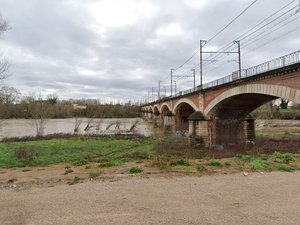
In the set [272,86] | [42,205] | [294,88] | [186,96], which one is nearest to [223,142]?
[186,96]

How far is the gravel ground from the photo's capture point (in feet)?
20.0

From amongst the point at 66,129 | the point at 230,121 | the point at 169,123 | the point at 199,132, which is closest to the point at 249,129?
the point at 230,121

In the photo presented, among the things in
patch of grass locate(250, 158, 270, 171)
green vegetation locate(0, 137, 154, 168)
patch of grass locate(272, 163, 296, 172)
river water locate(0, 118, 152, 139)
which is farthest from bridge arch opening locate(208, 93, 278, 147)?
river water locate(0, 118, 152, 139)

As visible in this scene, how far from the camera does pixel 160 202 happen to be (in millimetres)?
7273

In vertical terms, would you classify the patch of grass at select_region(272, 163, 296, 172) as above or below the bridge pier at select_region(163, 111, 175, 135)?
below

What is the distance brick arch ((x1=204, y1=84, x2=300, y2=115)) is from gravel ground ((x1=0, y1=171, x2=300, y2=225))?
706 centimetres

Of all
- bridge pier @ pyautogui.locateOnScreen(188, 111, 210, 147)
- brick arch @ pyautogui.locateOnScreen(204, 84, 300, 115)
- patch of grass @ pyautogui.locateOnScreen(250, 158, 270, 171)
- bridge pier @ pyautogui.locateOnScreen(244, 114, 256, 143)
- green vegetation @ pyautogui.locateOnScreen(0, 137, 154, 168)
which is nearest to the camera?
patch of grass @ pyautogui.locateOnScreen(250, 158, 270, 171)

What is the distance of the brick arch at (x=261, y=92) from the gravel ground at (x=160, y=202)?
7061mm

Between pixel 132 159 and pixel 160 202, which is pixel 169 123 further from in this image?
pixel 160 202

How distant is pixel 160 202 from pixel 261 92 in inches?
568

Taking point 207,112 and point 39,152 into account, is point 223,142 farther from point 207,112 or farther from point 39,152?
point 39,152

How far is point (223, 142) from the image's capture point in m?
29.4

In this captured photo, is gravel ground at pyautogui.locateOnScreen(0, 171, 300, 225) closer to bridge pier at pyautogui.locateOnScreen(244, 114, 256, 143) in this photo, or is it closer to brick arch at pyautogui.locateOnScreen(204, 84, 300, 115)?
brick arch at pyautogui.locateOnScreen(204, 84, 300, 115)

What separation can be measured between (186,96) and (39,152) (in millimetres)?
20939
